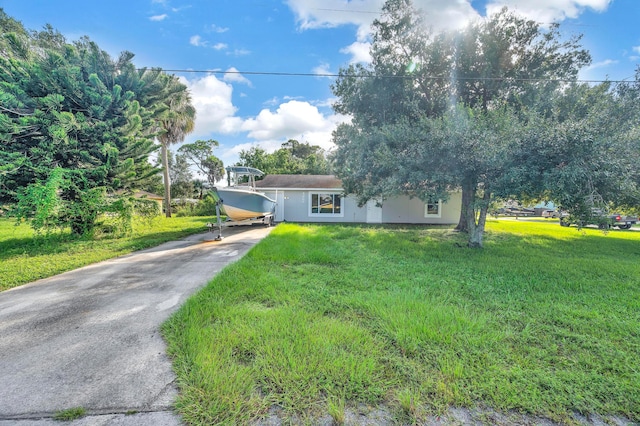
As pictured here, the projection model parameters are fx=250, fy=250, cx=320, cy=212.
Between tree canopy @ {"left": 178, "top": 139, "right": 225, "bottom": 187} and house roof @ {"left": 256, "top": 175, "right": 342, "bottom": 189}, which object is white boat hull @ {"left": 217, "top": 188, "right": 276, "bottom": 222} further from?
tree canopy @ {"left": 178, "top": 139, "right": 225, "bottom": 187}

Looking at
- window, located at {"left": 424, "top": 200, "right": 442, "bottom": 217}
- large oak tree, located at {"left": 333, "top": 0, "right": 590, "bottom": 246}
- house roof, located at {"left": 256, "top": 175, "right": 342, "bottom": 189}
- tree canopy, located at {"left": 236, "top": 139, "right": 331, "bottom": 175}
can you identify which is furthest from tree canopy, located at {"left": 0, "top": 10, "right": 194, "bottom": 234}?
tree canopy, located at {"left": 236, "top": 139, "right": 331, "bottom": 175}

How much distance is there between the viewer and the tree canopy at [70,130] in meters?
6.57

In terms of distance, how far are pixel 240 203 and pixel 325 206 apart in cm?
682

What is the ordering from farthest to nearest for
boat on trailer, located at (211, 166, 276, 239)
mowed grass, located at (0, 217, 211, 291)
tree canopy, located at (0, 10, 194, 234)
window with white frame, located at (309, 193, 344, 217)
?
window with white frame, located at (309, 193, 344, 217) < boat on trailer, located at (211, 166, 276, 239) < tree canopy, located at (0, 10, 194, 234) < mowed grass, located at (0, 217, 211, 291)

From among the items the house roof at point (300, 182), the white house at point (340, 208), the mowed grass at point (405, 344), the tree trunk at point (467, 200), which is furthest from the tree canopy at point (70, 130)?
the tree trunk at point (467, 200)

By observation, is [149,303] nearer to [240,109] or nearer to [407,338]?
[407,338]

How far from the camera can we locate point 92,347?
8.31 ft

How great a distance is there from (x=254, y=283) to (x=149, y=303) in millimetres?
1505

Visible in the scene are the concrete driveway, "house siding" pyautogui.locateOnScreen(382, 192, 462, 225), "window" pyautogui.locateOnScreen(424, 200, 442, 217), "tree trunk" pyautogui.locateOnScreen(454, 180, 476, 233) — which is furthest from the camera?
"window" pyautogui.locateOnScreen(424, 200, 442, 217)

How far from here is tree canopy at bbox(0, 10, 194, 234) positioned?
21.6ft

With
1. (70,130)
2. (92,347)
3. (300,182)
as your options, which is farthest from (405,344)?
(300,182)

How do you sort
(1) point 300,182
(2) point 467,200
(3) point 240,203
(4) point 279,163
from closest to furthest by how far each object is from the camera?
(2) point 467,200 → (3) point 240,203 → (1) point 300,182 → (4) point 279,163

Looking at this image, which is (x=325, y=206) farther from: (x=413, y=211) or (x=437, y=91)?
(x=437, y=91)

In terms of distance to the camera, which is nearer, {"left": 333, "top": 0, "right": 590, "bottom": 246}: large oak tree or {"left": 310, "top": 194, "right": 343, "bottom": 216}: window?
{"left": 333, "top": 0, "right": 590, "bottom": 246}: large oak tree
